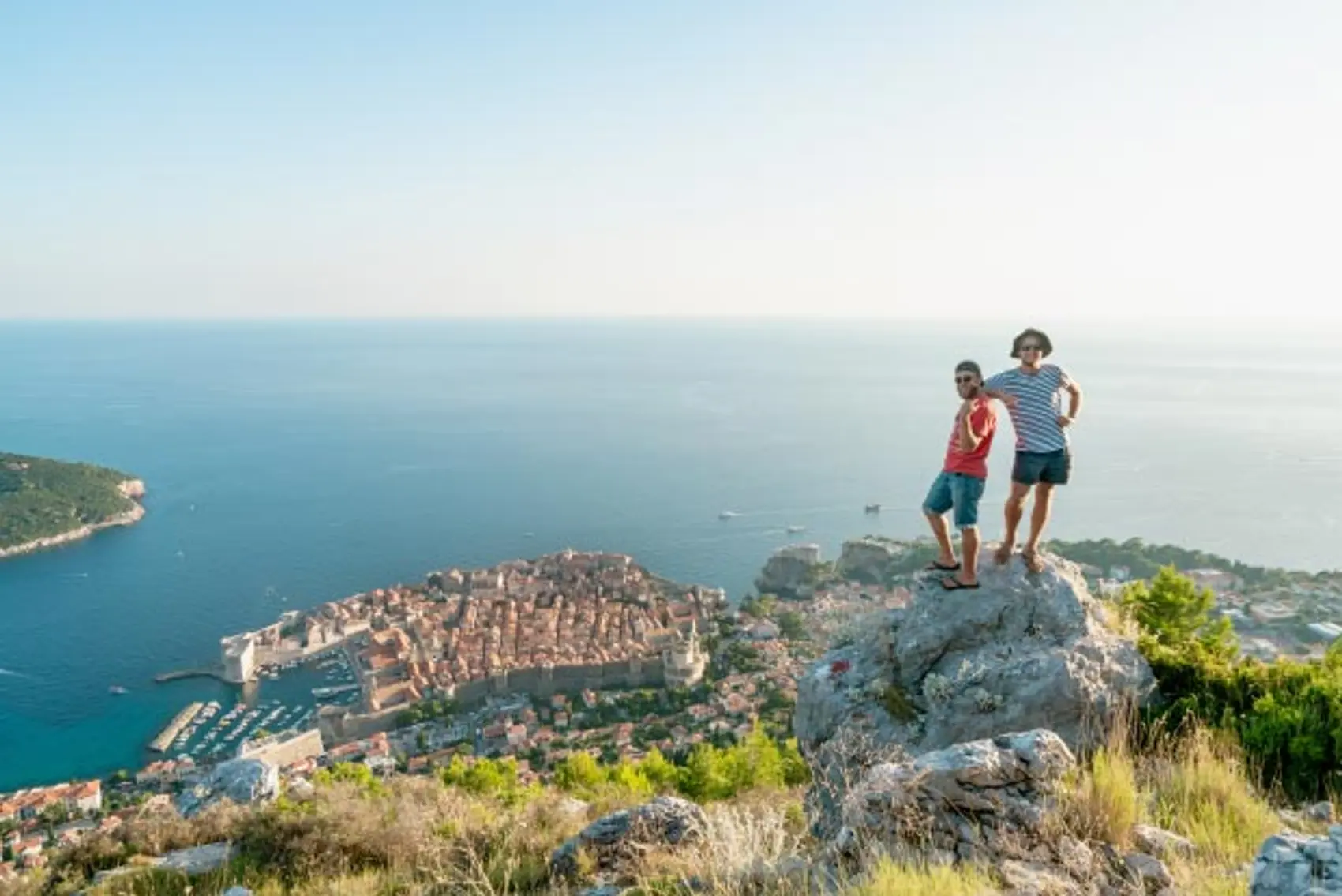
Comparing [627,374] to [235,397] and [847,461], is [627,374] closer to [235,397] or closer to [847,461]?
[235,397]

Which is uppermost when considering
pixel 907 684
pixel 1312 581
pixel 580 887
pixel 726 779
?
pixel 907 684

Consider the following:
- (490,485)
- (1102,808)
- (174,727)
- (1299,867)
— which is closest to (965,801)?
(1102,808)

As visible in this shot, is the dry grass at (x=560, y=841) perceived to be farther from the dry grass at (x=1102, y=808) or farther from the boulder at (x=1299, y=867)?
the boulder at (x=1299, y=867)

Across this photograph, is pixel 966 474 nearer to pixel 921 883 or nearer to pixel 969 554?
pixel 969 554

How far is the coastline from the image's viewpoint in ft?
143

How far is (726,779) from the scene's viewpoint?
8.49 metres

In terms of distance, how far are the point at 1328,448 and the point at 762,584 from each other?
56.4m

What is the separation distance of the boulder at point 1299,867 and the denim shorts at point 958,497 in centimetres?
286

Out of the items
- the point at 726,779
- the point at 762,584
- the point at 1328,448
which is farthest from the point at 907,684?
the point at 1328,448

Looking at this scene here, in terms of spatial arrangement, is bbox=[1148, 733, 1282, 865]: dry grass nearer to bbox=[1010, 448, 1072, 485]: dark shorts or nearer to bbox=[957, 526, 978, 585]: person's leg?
bbox=[957, 526, 978, 585]: person's leg

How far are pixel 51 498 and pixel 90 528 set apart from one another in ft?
13.0

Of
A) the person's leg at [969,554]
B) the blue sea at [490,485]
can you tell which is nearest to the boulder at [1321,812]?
the person's leg at [969,554]

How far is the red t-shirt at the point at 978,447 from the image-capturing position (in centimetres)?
510

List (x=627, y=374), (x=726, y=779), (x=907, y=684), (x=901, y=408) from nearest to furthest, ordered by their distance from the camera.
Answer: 1. (x=907, y=684)
2. (x=726, y=779)
3. (x=901, y=408)
4. (x=627, y=374)
